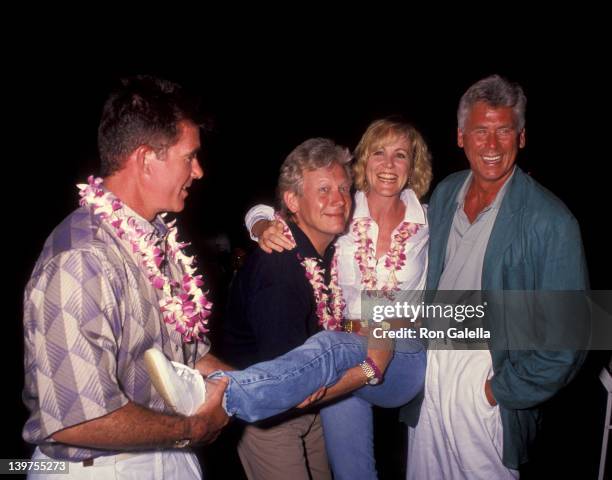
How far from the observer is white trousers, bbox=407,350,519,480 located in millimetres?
1812

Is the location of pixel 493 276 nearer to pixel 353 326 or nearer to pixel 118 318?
pixel 353 326

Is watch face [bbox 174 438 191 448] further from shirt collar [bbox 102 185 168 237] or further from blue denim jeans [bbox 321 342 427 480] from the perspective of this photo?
blue denim jeans [bbox 321 342 427 480]

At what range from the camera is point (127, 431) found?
1.11 meters

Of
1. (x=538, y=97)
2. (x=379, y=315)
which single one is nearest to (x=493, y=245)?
(x=379, y=315)

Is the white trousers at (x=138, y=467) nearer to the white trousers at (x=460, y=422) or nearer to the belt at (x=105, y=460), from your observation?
the belt at (x=105, y=460)

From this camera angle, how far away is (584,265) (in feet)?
5.24

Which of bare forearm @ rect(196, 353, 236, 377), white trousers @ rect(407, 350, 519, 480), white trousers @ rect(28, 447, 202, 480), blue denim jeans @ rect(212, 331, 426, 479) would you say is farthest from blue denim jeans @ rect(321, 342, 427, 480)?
white trousers @ rect(28, 447, 202, 480)

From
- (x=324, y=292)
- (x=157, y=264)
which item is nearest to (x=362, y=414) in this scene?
(x=324, y=292)

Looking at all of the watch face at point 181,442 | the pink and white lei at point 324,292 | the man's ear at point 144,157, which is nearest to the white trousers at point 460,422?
the pink and white lei at point 324,292

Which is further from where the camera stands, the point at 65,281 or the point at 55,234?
the point at 55,234

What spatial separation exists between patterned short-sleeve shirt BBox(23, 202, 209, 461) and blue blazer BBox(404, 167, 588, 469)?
4.64 ft

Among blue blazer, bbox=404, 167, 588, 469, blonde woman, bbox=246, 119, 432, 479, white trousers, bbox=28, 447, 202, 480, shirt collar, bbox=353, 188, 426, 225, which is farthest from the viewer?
shirt collar, bbox=353, 188, 426, 225

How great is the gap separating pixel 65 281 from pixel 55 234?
186 mm

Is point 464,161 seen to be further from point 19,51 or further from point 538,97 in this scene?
point 19,51
